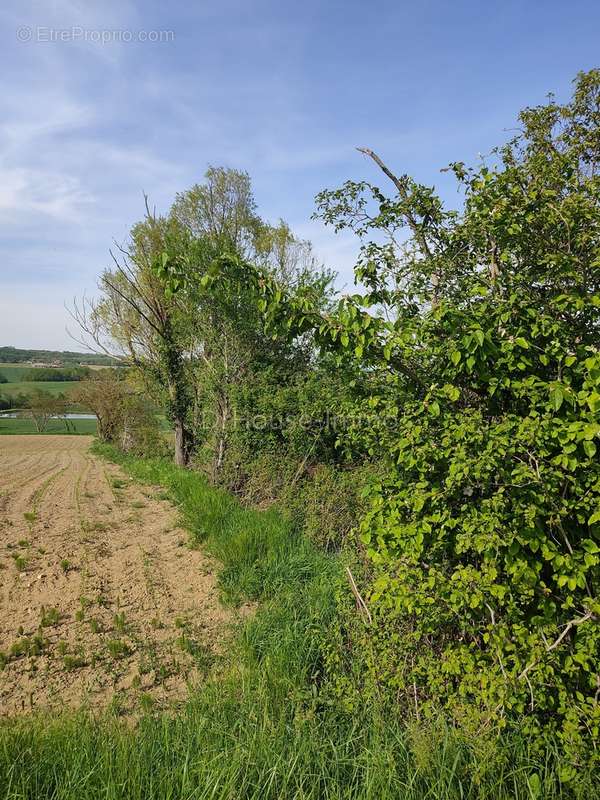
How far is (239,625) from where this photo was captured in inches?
173

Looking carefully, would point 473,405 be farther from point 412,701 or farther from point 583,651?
point 412,701

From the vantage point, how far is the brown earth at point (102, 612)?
366 centimetres

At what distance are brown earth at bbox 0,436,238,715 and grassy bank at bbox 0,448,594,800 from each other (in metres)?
0.57

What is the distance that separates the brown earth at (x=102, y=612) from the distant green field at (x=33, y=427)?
144 ft

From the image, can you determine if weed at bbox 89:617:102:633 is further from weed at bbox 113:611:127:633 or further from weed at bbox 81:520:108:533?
weed at bbox 81:520:108:533

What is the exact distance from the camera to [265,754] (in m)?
2.40

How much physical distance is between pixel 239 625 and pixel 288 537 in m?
1.95

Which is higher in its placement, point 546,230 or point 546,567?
point 546,230

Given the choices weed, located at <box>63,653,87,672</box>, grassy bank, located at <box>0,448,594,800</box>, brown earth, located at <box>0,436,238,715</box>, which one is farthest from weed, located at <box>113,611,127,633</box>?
grassy bank, located at <box>0,448,594,800</box>

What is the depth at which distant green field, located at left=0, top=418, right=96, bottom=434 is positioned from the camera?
162 feet

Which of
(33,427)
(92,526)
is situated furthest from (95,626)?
(33,427)

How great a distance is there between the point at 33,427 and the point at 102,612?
54595 mm

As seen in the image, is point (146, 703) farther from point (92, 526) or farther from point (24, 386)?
point (24, 386)

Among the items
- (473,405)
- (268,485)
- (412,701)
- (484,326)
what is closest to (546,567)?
(473,405)
